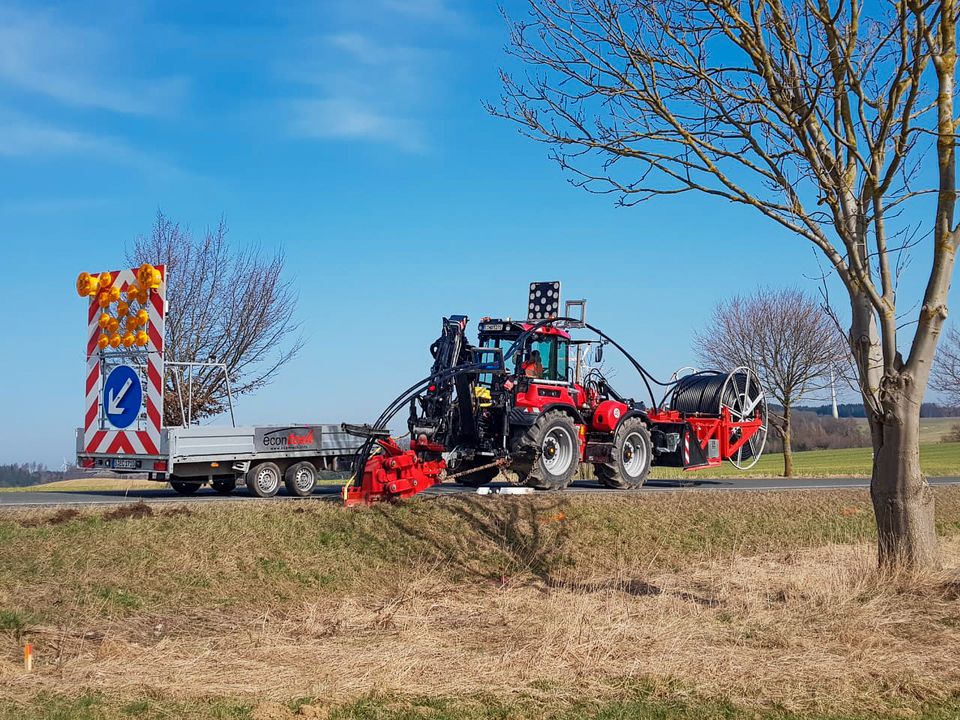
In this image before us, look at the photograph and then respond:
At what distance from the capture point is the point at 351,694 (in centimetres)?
636

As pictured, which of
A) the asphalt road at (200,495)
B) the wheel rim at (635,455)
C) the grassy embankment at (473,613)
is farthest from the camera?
the wheel rim at (635,455)

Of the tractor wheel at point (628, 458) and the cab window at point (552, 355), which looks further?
the tractor wheel at point (628, 458)

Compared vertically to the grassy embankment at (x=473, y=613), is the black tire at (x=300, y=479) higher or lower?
higher

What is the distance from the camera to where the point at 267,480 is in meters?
16.7

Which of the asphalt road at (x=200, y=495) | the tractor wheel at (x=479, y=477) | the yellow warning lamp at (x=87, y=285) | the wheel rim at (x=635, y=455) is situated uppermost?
the yellow warning lamp at (x=87, y=285)

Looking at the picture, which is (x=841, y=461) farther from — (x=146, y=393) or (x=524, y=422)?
(x=146, y=393)

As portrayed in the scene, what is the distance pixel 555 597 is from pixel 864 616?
309cm

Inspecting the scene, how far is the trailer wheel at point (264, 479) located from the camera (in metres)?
16.4

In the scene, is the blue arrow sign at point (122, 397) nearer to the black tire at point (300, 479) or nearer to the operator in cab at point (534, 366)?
the black tire at point (300, 479)

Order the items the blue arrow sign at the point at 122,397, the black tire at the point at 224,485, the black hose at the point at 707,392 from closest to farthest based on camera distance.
Answer: the blue arrow sign at the point at 122,397
the black tire at the point at 224,485
the black hose at the point at 707,392

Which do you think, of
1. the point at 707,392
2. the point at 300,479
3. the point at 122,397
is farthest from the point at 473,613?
the point at 707,392

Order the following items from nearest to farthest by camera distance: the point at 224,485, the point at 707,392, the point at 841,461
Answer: the point at 224,485
the point at 707,392
the point at 841,461

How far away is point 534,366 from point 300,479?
444cm

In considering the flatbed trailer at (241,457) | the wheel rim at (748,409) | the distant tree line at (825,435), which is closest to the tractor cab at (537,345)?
the flatbed trailer at (241,457)
